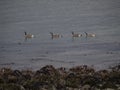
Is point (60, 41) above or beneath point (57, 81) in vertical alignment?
above

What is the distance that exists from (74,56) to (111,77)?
917 cm

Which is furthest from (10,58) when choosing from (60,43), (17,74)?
(17,74)

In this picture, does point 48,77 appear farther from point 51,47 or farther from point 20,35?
point 20,35

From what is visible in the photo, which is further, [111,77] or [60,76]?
[60,76]

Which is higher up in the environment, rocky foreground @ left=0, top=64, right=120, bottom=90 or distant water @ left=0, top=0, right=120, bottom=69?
distant water @ left=0, top=0, right=120, bottom=69

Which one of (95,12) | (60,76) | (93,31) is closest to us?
(60,76)

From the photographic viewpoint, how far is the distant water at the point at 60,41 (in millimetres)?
24233

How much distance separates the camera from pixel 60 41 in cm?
3145

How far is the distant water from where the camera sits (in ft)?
79.5

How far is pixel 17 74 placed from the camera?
60.1 ft

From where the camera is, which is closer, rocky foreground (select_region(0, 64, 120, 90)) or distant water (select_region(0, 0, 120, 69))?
rocky foreground (select_region(0, 64, 120, 90))

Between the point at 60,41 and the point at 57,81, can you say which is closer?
the point at 57,81

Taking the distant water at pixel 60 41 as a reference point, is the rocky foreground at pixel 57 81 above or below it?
below

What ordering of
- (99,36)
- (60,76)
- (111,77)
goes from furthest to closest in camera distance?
(99,36), (60,76), (111,77)
